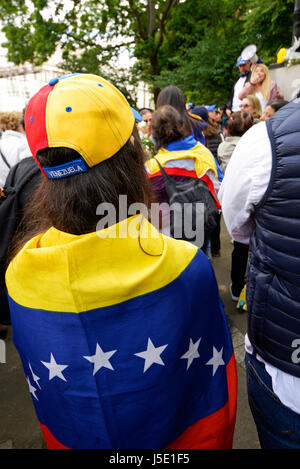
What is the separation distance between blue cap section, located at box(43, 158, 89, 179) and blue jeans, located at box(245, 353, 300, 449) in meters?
0.97

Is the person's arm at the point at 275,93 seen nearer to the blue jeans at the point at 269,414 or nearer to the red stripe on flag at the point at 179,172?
the red stripe on flag at the point at 179,172

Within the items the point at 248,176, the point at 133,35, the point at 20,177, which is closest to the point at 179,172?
the point at 20,177

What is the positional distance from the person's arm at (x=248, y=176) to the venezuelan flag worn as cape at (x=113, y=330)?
232mm

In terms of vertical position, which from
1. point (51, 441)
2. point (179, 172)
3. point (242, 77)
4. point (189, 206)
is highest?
point (242, 77)

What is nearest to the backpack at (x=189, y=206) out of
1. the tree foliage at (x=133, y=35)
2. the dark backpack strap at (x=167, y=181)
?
the dark backpack strap at (x=167, y=181)

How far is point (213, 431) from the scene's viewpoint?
1148 mm

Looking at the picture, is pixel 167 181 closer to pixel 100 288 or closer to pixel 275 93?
pixel 100 288

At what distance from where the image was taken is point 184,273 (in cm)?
98

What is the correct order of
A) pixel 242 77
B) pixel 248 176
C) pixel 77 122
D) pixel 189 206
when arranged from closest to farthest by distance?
pixel 77 122, pixel 248 176, pixel 189 206, pixel 242 77

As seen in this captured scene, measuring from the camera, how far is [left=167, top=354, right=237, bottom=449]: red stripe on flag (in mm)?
1114

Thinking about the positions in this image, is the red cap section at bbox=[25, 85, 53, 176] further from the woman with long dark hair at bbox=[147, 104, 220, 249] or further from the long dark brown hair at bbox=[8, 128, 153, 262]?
the woman with long dark hair at bbox=[147, 104, 220, 249]

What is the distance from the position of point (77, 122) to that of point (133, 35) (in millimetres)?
15306

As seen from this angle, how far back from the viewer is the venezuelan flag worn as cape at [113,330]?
2.86 ft

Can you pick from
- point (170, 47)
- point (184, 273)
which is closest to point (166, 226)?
point (184, 273)
